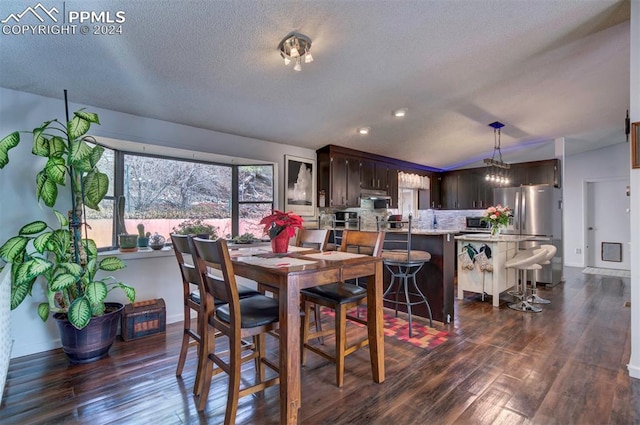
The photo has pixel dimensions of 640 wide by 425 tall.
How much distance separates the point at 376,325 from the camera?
→ 7.11ft

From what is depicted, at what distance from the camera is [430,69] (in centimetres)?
295

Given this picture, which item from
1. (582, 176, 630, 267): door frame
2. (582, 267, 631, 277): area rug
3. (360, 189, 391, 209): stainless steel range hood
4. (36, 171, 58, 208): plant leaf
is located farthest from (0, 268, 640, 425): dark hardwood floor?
(582, 176, 630, 267): door frame

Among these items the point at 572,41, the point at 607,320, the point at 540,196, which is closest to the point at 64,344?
the point at 572,41

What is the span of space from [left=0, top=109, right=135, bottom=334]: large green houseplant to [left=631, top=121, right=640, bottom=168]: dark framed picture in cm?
400

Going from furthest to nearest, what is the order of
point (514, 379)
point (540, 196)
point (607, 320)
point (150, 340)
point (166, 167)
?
1. point (540, 196)
2. point (166, 167)
3. point (607, 320)
4. point (150, 340)
5. point (514, 379)

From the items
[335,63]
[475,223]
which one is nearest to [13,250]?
[335,63]

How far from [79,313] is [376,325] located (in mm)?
2177

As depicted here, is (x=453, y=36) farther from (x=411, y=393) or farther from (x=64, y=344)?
(x=64, y=344)

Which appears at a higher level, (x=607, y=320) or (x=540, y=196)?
(x=540, y=196)

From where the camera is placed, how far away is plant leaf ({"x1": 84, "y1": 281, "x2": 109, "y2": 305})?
7.49 feet

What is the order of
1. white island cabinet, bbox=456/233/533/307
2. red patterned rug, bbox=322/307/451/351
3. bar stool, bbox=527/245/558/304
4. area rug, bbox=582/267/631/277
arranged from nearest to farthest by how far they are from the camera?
1. red patterned rug, bbox=322/307/451/351
2. bar stool, bbox=527/245/558/304
3. white island cabinet, bbox=456/233/533/307
4. area rug, bbox=582/267/631/277

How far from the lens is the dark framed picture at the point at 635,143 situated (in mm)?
2221

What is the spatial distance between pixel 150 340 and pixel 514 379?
3.12 metres

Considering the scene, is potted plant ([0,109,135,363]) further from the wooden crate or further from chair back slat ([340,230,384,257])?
chair back slat ([340,230,384,257])
